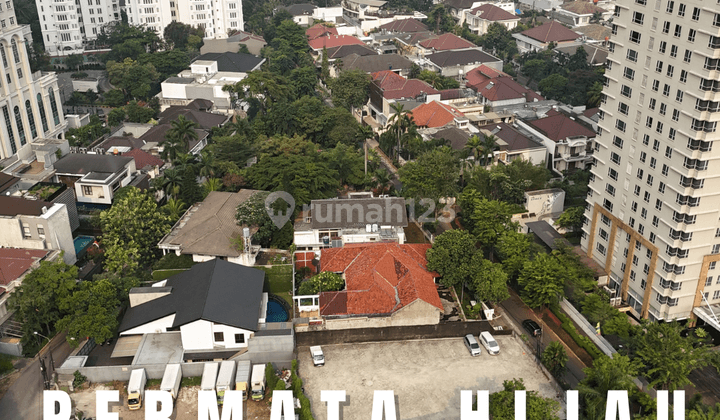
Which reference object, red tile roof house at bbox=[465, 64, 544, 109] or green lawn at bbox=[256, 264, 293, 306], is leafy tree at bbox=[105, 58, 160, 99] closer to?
red tile roof house at bbox=[465, 64, 544, 109]

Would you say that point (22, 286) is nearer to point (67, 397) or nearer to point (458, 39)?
point (67, 397)

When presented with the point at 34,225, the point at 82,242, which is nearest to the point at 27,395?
the point at 34,225

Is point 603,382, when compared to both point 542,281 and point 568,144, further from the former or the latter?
point 568,144

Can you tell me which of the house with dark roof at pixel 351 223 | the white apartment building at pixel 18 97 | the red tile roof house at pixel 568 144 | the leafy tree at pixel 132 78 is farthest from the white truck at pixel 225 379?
the leafy tree at pixel 132 78

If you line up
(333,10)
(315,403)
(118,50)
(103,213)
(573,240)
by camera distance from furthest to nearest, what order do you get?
(333,10)
(118,50)
(573,240)
(103,213)
(315,403)

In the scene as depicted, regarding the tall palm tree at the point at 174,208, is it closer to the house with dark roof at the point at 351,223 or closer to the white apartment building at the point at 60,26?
the house with dark roof at the point at 351,223

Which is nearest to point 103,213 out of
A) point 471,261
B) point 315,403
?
point 315,403
